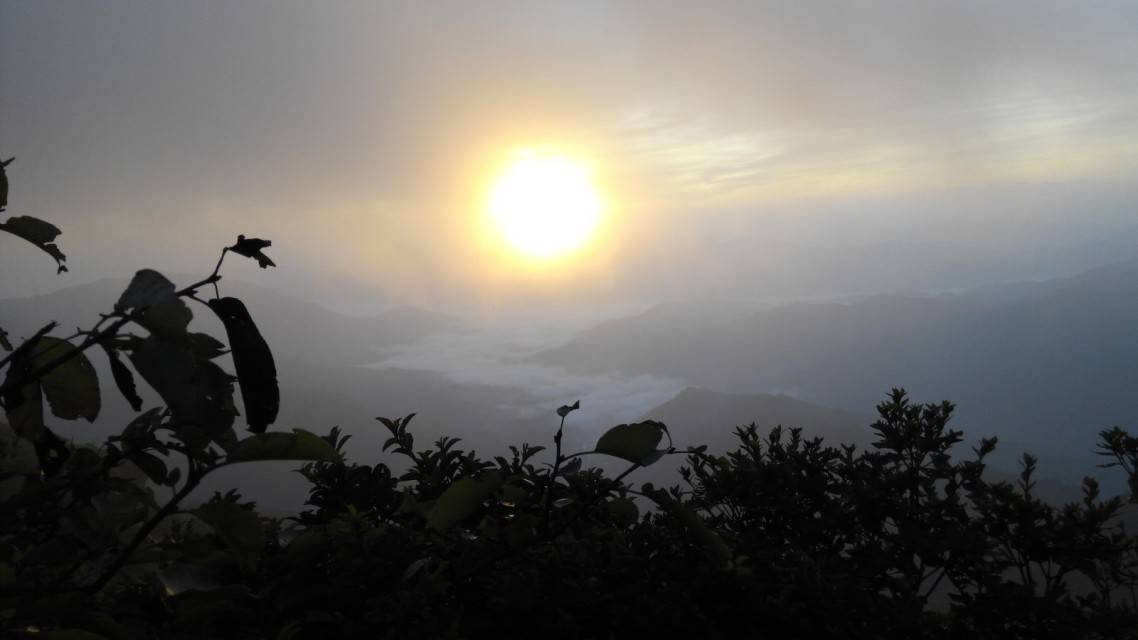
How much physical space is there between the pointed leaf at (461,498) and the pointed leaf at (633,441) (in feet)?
1.50

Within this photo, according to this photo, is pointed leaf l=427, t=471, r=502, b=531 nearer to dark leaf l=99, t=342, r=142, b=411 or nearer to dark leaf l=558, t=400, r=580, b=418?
dark leaf l=558, t=400, r=580, b=418

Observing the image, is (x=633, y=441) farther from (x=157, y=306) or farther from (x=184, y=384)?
(x=157, y=306)

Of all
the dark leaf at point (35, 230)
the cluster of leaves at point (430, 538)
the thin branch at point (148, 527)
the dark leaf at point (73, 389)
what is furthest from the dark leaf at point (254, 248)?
the dark leaf at point (35, 230)

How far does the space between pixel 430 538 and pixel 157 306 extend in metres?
1.73

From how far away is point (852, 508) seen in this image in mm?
4613

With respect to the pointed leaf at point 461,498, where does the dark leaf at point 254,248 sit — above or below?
above

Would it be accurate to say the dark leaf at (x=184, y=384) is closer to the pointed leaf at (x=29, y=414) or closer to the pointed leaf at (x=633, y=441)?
the pointed leaf at (x=29, y=414)

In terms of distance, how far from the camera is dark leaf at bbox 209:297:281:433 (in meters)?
1.55

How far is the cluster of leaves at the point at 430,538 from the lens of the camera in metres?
1.59

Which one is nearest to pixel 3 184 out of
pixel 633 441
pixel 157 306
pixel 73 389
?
pixel 73 389

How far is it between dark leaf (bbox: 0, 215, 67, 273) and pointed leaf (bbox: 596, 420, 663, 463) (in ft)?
6.91

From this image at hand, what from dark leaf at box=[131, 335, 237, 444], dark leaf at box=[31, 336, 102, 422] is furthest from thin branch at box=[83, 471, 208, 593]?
dark leaf at box=[31, 336, 102, 422]

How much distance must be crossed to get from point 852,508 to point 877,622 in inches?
76.7

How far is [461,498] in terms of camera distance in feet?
7.80
